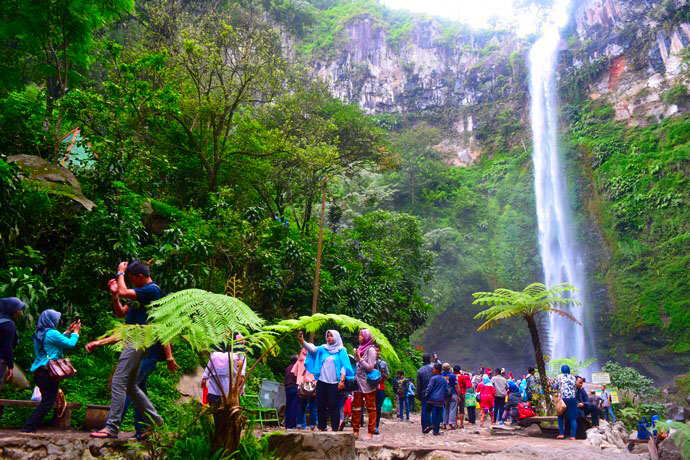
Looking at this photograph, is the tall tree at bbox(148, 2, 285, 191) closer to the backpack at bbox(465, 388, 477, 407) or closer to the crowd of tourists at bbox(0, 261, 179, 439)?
the backpack at bbox(465, 388, 477, 407)

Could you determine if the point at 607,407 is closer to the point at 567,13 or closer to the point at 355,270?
the point at 355,270

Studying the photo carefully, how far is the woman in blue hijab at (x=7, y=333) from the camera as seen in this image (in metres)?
4.34

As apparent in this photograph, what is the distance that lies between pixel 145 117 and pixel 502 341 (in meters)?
26.7

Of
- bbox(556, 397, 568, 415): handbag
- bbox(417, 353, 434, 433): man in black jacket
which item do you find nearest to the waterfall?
bbox(556, 397, 568, 415): handbag

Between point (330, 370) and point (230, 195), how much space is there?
7.80 meters

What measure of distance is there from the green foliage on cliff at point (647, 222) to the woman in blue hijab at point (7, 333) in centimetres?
2991

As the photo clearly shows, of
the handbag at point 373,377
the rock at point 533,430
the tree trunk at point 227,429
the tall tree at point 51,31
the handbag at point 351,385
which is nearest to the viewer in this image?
the tree trunk at point 227,429

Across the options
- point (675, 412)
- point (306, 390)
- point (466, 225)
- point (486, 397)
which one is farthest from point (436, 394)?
point (466, 225)

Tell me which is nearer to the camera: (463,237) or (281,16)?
(281,16)

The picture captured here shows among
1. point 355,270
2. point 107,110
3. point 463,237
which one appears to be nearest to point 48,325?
point 107,110

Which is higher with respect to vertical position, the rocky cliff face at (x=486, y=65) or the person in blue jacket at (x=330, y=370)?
the rocky cliff face at (x=486, y=65)

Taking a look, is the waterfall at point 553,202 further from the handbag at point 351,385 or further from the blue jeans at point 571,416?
the handbag at point 351,385

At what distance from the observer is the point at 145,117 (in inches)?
489

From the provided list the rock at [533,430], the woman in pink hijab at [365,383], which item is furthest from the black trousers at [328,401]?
the rock at [533,430]
